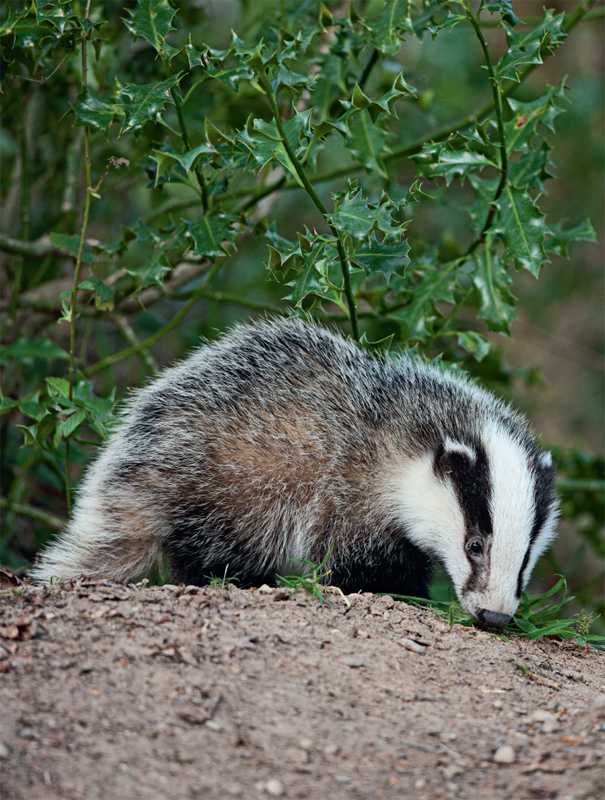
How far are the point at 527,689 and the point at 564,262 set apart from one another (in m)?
8.57

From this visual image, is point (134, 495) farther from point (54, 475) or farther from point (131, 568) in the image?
point (54, 475)

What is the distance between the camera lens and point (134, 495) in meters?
3.89

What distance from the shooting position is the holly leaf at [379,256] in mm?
3489

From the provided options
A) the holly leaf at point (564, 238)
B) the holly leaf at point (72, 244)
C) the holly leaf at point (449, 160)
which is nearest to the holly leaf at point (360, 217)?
the holly leaf at point (449, 160)

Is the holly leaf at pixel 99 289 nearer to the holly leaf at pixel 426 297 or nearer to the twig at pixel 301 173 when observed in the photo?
the twig at pixel 301 173

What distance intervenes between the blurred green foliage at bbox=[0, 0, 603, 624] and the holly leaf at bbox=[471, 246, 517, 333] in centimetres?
1

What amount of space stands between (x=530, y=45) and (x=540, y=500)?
205 cm

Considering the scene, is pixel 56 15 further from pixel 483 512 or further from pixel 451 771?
pixel 451 771

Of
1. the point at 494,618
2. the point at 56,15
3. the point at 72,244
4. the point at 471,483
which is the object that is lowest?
the point at 494,618

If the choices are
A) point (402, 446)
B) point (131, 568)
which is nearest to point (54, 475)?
point (131, 568)

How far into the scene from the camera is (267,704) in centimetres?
233

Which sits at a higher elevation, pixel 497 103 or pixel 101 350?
pixel 497 103

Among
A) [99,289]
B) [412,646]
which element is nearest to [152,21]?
[99,289]

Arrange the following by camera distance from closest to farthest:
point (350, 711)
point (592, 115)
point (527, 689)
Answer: point (350, 711) → point (527, 689) → point (592, 115)
